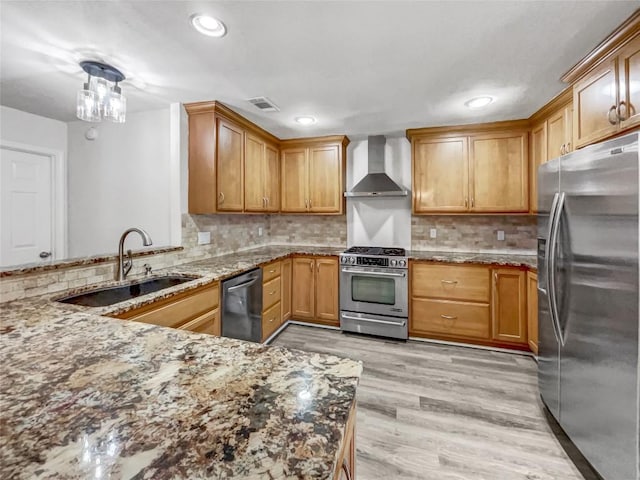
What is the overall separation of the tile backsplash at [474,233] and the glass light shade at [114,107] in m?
3.15

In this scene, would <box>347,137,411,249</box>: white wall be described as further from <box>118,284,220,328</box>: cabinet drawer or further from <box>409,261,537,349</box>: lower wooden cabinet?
<box>118,284,220,328</box>: cabinet drawer

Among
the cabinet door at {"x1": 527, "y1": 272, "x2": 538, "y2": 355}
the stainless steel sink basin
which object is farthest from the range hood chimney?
the stainless steel sink basin

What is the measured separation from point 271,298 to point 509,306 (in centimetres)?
241

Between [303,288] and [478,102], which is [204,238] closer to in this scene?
[303,288]

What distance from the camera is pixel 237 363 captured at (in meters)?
0.82

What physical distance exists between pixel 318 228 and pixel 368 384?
2301 millimetres

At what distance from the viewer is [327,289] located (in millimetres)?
3508

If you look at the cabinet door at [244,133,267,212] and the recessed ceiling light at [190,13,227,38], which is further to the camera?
the cabinet door at [244,133,267,212]

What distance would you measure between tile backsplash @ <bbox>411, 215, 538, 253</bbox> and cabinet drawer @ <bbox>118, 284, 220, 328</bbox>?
2583 millimetres

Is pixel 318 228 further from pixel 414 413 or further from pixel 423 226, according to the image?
pixel 414 413

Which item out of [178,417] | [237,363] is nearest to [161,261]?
[237,363]

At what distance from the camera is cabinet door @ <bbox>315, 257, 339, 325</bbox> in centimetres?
347

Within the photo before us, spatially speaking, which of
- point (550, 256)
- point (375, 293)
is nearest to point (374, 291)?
point (375, 293)

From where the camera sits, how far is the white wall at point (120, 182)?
2.77 meters
